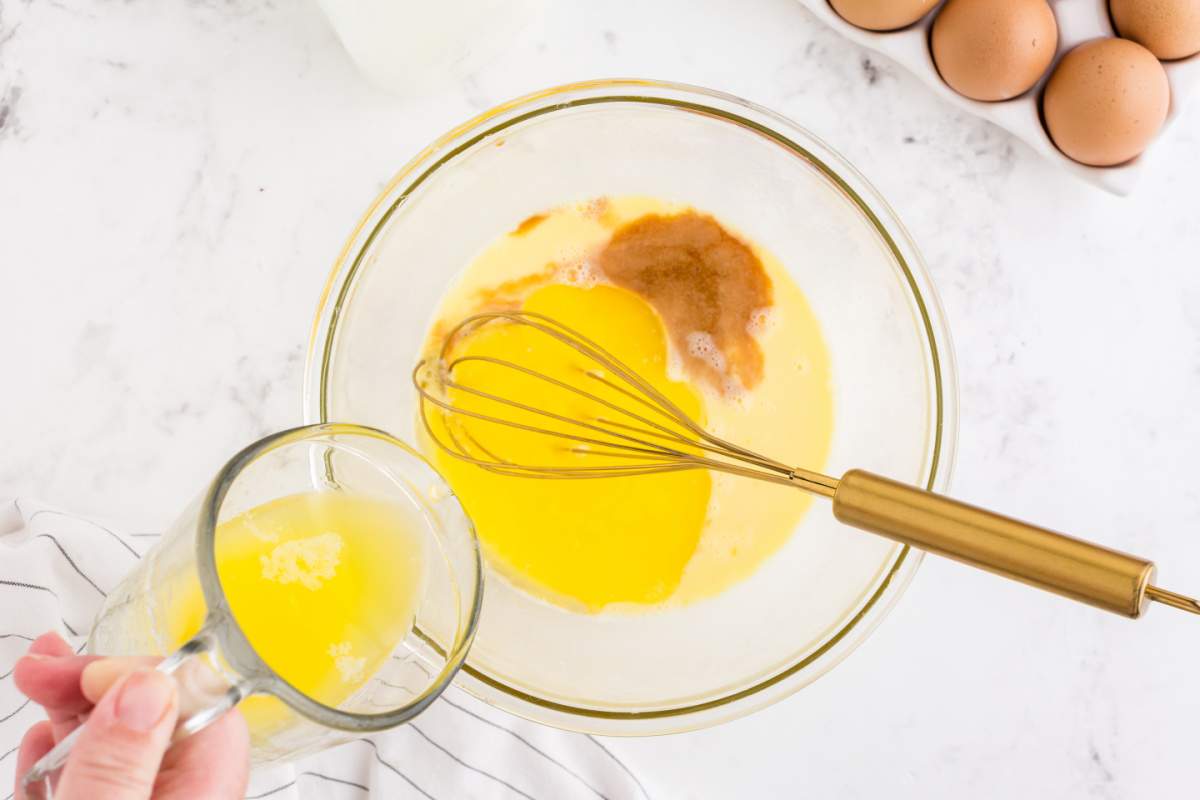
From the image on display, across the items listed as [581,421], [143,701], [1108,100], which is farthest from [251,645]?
[1108,100]

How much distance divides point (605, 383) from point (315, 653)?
1.07ft

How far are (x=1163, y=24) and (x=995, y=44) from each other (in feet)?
0.47

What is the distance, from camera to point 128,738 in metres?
0.52

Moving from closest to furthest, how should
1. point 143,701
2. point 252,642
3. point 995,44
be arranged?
point 143,701
point 252,642
point 995,44

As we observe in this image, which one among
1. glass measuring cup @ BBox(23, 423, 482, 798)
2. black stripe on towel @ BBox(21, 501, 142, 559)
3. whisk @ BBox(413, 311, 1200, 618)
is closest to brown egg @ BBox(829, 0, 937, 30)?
whisk @ BBox(413, 311, 1200, 618)

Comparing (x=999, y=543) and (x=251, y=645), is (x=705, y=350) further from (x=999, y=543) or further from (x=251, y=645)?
(x=251, y=645)

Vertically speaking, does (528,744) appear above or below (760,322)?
below

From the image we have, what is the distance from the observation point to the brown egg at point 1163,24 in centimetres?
84

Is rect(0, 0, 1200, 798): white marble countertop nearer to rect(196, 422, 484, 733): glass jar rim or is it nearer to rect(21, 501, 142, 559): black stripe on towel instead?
rect(21, 501, 142, 559): black stripe on towel

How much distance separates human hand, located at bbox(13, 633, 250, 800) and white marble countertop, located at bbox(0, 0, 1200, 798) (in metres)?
0.28

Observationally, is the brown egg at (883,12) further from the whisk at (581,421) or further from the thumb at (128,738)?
the thumb at (128,738)

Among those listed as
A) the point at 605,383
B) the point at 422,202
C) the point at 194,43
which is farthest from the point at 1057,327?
the point at 194,43

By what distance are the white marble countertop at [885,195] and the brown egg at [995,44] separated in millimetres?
54

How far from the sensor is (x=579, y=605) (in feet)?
2.83
